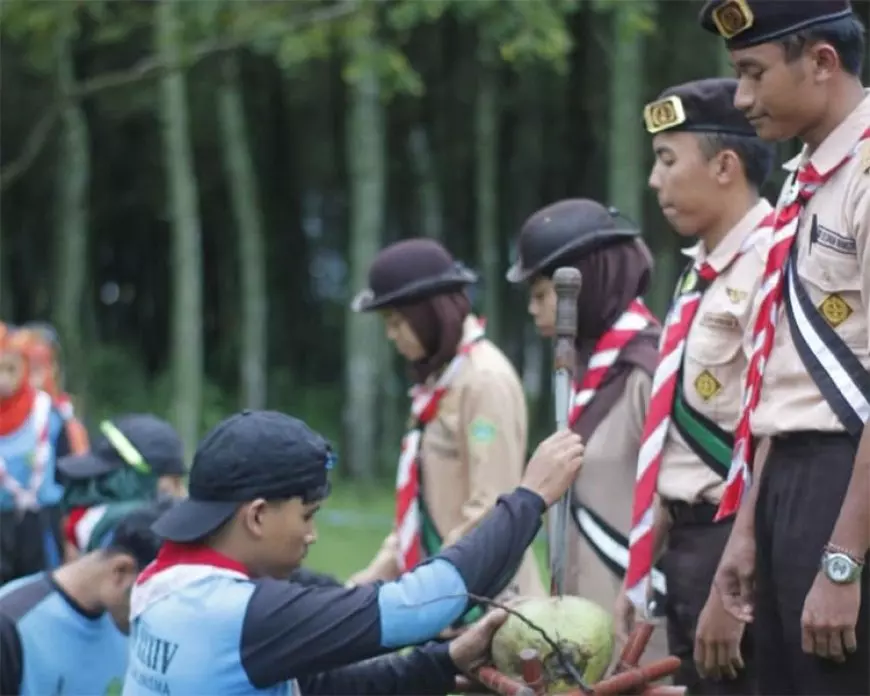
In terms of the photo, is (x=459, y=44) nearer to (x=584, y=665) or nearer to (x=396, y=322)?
(x=396, y=322)

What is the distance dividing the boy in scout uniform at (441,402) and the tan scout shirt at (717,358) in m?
1.59

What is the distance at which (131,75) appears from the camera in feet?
62.5

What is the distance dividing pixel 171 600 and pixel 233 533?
7.8 inches

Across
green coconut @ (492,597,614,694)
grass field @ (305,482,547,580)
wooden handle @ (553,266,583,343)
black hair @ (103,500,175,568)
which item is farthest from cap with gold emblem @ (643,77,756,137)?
grass field @ (305,482,547,580)

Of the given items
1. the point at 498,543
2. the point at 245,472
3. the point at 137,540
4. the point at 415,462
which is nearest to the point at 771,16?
the point at 498,543

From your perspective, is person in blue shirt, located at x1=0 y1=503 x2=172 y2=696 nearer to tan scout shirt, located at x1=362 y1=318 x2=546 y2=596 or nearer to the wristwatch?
tan scout shirt, located at x1=362 y1=318 x2=546 y2=596

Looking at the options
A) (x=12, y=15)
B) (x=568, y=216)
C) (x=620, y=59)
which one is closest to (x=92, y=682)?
(x=568, y=216)

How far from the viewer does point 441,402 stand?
6457mm

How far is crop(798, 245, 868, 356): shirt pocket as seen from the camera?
12.7 feet

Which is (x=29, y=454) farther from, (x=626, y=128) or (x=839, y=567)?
(x=626, y=128)

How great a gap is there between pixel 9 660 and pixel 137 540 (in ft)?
1.59

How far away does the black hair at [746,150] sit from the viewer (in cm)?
487

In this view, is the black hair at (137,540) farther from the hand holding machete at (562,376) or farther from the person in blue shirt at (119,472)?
the hand holding machete at (562,376)

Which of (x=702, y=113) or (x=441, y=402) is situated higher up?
(x=702, y=113)
